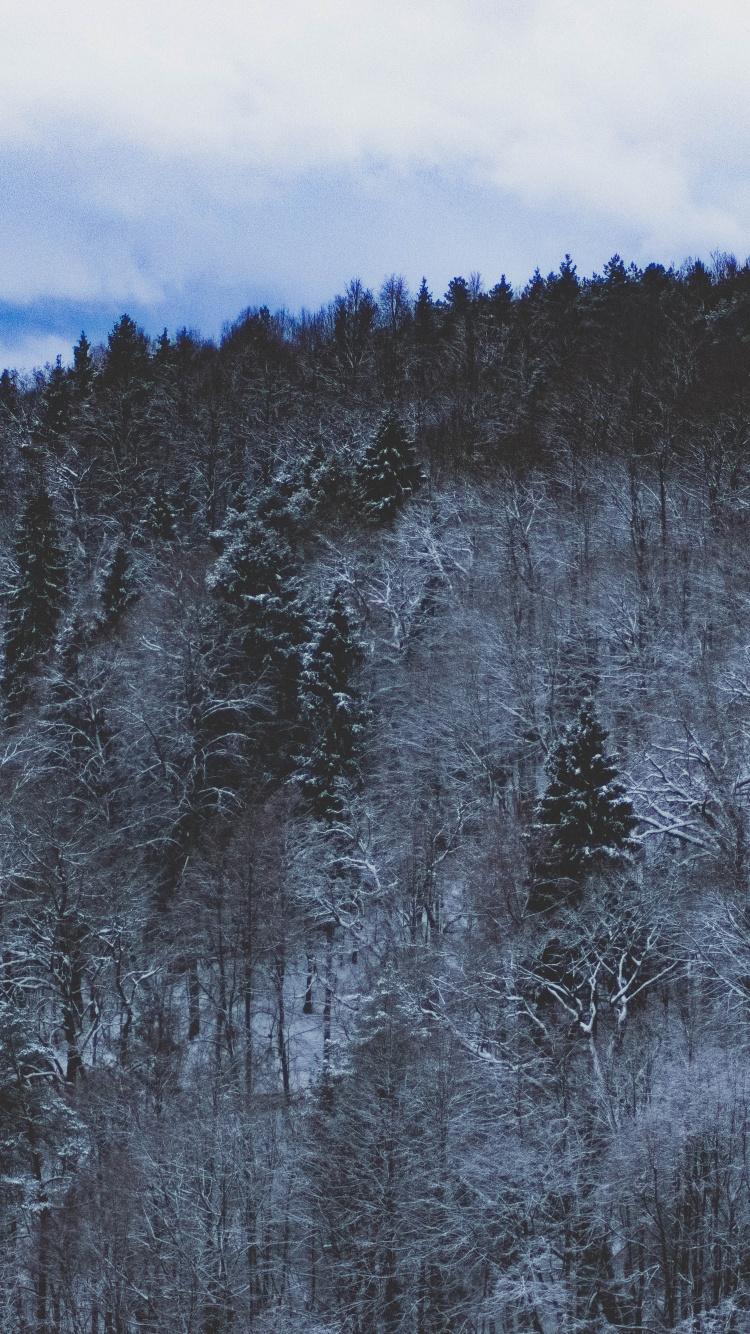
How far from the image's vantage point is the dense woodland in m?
→ 26.1

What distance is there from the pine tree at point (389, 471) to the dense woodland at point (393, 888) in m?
0.18

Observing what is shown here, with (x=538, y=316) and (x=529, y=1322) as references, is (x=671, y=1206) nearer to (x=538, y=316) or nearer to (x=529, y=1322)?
(x=529, y=1322)

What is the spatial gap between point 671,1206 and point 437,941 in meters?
10.3

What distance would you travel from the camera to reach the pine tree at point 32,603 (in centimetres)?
4950

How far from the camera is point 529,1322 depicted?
25.5 meters

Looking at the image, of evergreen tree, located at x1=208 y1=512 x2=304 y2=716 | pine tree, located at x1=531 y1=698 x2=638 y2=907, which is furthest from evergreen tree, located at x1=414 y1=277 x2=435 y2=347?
pine tree, located at x1=531 y1=698 x2=638 y2=907

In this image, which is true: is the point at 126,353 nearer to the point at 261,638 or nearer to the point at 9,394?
the point at 9,394

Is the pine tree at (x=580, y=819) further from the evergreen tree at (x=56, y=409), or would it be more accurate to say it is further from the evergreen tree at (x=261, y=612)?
the evergreen tree at (x=56, y=409)

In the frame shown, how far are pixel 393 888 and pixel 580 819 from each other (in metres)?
7.04

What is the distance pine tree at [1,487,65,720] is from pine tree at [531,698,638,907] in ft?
82.3

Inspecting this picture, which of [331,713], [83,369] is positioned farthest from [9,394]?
[331,713]

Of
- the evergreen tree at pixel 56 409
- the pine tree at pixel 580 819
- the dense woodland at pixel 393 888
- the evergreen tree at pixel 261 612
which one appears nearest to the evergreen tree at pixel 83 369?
the evergreen tree at pixel 56 409

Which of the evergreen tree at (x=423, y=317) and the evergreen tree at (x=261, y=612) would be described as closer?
the evergreen tree at (x=261, y=612)

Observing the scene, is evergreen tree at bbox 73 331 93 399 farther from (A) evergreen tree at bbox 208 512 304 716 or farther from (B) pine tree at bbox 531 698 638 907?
(B) pine tree at bbox 531 698 638 907
